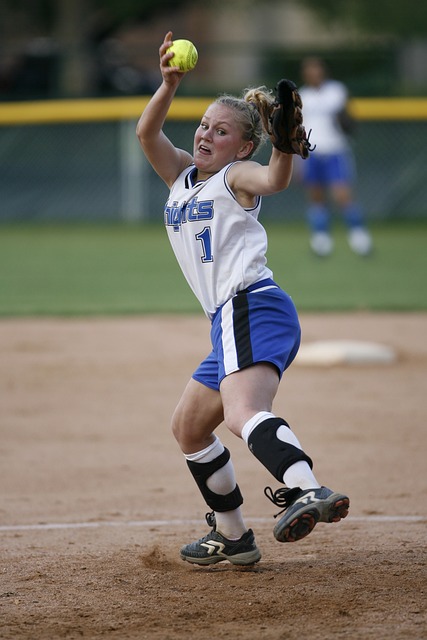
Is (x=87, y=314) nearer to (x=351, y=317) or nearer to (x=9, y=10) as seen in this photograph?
(x=351, y=317)

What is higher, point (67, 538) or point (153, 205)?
point (153, 205)

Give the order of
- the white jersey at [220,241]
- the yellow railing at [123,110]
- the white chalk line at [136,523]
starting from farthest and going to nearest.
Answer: the yellow railing at [123,110] < the white chalk line at [136,523] < the white jersey at [220,241]

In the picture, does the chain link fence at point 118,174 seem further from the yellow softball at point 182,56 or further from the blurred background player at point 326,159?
the yellow softball at point 182,56

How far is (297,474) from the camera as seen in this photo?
11.1 feet

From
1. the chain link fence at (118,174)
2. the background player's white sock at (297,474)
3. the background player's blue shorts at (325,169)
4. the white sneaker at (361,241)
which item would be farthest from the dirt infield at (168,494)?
the chain link fence at (118,174)

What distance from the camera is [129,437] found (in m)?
6.47

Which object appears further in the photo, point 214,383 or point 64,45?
point 64,45

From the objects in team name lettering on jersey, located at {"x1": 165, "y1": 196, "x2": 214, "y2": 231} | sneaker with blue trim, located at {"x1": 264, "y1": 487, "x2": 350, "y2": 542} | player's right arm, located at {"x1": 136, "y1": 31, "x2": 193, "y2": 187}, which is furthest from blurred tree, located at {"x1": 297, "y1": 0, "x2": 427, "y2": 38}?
sneaker with blue trim, located at {"x1": 264, "y1": 487, "x2": 350, "y2": 542}

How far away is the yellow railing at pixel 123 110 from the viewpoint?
18.0 meters

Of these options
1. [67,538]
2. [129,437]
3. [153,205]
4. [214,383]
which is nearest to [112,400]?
[129,437]

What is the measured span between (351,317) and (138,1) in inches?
692

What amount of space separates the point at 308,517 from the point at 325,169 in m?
11.7

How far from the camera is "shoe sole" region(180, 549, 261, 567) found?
157 inches

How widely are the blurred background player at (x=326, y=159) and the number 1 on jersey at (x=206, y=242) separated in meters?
10.0
